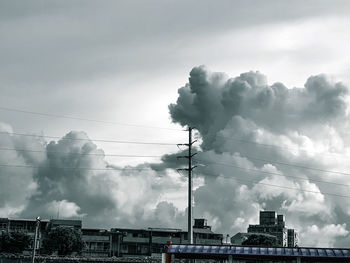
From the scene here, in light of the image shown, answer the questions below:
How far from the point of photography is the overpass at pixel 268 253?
65.7m

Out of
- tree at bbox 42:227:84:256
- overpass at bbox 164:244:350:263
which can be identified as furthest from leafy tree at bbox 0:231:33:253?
overpass at bbox 164:244:350:263

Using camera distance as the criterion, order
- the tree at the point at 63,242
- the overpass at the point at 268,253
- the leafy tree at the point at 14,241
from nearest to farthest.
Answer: the overpass at the point at 268,253 < the tree at the point at 63,242 < the leafy tree at the point at 14,241

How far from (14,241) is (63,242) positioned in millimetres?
16674

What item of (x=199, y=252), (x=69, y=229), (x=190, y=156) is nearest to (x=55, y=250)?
(x=69, y=229)

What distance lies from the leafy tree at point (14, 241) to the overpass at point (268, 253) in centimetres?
11506

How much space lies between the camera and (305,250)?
66.4 m

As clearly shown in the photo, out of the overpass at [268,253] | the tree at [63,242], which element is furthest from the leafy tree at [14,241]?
the overpass at [268,253]

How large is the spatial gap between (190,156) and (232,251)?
21458 mm

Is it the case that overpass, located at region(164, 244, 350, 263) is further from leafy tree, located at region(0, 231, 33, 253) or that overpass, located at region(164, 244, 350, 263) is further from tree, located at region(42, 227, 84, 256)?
leafy tree, located at region(0, 231, 33, 253)

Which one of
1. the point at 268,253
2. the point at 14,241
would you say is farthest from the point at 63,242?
the point at 268,253

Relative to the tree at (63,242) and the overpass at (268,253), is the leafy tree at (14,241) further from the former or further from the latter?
the overpass at (268,253)

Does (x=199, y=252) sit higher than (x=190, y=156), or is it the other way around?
(x=190, y=156)

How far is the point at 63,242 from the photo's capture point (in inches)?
6634

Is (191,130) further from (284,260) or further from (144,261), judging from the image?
(144,261)
